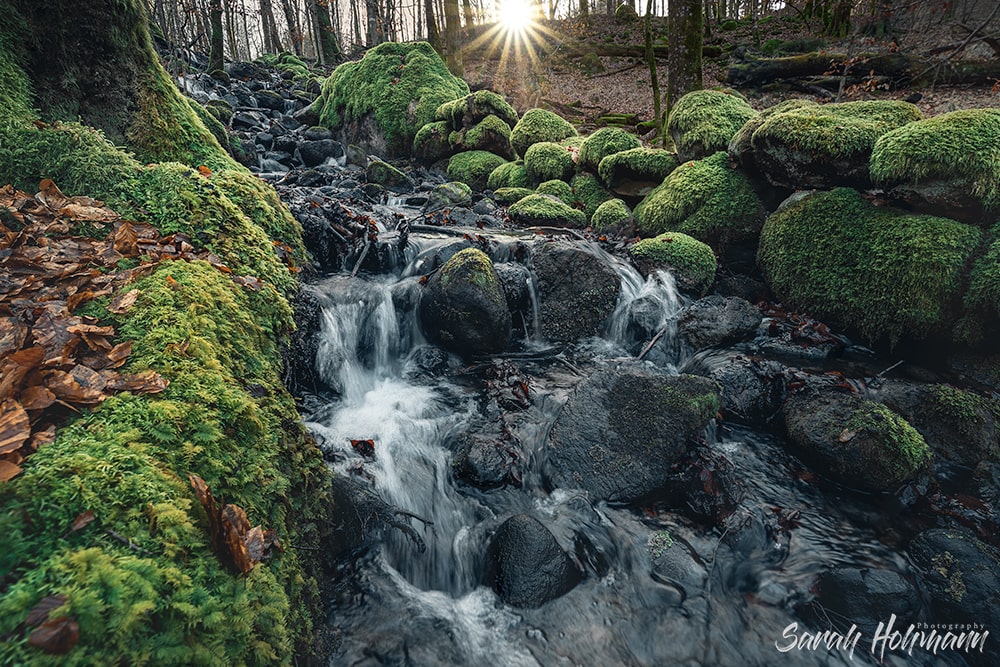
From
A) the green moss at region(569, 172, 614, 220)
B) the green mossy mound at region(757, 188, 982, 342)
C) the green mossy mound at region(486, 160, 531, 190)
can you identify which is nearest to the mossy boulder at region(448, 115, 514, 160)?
the green mossy mound at region(486, 160, 531, 190)

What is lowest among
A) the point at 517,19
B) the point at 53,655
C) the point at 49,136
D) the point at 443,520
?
the point at 443,520

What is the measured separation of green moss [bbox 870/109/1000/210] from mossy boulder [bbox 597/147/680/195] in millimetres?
3983

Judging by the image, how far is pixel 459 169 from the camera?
515 inches

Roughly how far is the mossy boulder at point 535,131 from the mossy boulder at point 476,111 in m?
0.62

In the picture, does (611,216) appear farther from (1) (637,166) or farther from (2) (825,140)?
(2) (825,140)

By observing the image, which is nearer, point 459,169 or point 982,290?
point 982,290

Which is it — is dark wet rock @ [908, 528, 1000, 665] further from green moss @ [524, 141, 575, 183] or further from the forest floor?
the forest floor

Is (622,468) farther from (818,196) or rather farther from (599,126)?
(599,126)

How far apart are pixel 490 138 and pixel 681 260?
25.6 feet

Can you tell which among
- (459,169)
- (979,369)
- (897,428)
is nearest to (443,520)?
(897,428)

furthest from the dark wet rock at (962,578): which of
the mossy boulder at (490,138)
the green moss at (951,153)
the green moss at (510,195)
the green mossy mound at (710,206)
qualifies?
the mossy boulder at (490,138)

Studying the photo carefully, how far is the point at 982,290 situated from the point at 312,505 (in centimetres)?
711

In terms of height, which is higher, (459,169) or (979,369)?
(459,169)

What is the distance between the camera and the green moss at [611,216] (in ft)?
30.0
